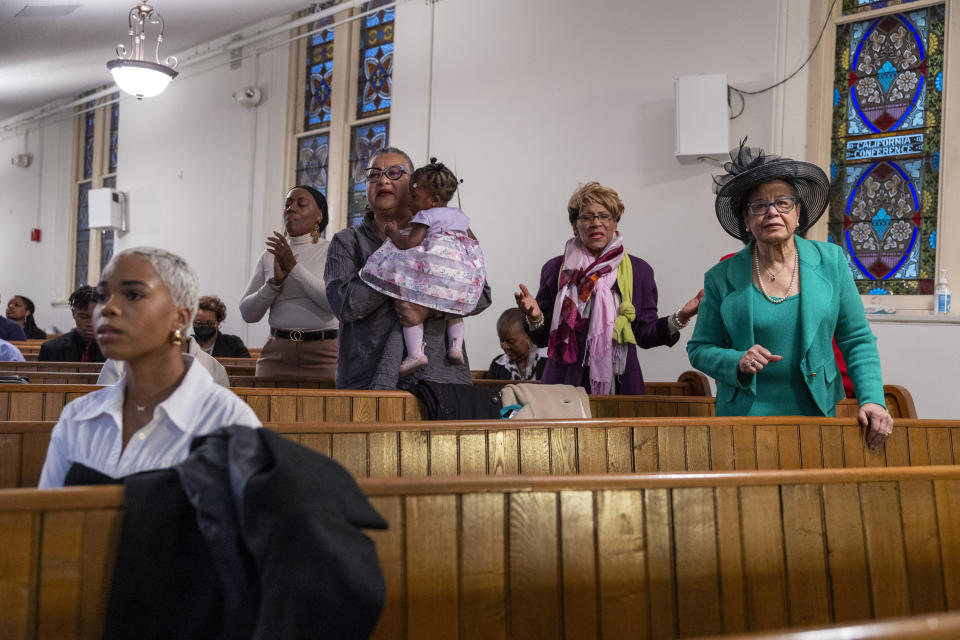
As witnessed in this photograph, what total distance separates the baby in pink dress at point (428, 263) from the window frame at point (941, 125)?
10.2 feet

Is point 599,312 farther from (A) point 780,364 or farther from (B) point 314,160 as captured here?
(B) point 314,160

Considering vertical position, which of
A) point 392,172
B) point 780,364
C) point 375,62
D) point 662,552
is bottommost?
point 662,552

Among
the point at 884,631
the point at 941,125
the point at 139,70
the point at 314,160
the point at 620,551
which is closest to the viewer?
the point at 884,631

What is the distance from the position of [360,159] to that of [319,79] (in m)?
1.12

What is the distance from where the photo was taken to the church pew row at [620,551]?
1.22 m

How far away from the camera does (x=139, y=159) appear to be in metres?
10.9

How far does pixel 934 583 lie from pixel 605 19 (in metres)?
5.15

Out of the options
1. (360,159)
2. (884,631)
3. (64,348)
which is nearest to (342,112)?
(360,159)

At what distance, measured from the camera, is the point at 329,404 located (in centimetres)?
282

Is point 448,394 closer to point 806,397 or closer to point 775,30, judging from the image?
point 806,397

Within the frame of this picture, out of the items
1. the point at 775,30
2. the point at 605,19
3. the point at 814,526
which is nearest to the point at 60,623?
the point at 814,526

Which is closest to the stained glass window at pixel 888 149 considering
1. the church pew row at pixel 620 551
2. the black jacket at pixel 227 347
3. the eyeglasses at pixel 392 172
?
the eyeglasses at pixel 392 172

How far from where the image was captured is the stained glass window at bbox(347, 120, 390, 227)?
8156 mm

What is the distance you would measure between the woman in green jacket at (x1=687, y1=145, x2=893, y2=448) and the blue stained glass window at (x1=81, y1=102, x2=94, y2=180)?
456 inches
